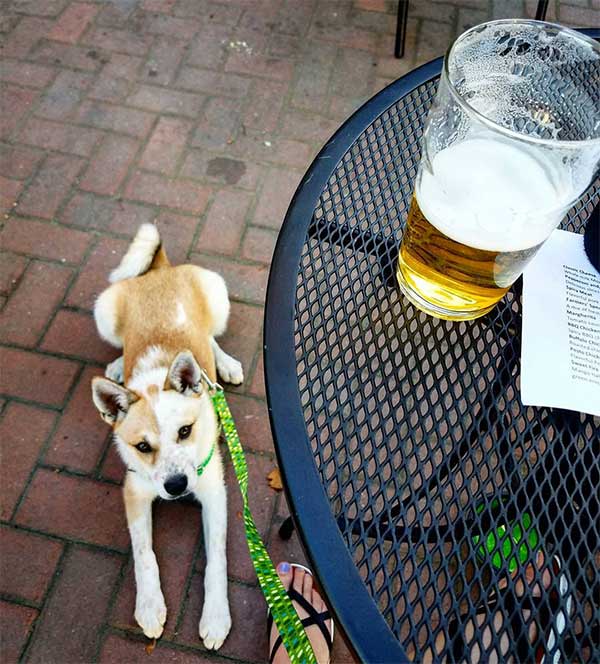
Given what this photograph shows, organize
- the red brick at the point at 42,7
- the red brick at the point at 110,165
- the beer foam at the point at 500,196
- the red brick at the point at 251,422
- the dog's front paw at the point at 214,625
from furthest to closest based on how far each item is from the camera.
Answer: the red brick at the point at 42,7
the red brick at the point at 110,165
the red brick at the point at 251,422
the dog's front paw at the point at 214,625
the beer foam at the point at 500,196

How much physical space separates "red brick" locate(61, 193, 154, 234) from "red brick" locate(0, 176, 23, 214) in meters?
0.32

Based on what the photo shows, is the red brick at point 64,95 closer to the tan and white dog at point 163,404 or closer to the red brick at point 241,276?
the red brick at point 241,276

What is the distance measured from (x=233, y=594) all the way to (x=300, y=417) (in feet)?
4.27

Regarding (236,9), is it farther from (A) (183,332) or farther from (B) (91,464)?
(B) (91,464)

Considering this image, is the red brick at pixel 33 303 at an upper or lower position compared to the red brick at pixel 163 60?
lower

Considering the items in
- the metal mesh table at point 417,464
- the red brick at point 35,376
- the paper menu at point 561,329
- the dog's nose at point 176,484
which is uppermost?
the paper menu at point 561,329

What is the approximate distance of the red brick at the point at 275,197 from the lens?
10.3 feet

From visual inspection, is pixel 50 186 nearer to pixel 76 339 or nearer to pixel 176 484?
pixel 76 339

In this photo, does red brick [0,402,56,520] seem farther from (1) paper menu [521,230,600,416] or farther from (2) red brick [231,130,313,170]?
(1) paper menu [521,230,600,416]

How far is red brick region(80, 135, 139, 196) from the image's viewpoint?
10.6 ft

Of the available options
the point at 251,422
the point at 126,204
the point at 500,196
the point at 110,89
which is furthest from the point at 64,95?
the point at 500,196

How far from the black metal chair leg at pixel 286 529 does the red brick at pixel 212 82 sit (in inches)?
109

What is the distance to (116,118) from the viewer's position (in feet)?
11.6

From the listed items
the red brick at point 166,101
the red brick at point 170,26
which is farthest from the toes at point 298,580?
the red brick at point 170,26
